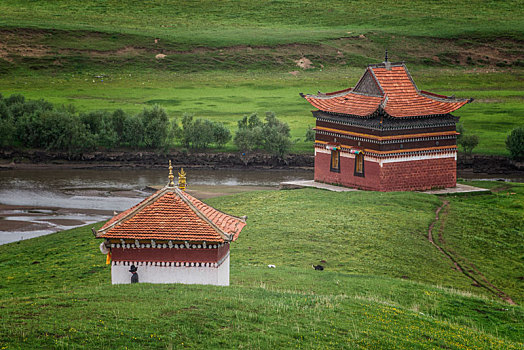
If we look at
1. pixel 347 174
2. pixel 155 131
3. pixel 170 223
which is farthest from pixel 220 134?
pixel 170 223

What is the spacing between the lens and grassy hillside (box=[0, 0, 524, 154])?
347 ft

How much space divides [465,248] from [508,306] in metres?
10.3

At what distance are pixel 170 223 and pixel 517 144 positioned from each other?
5912 cm

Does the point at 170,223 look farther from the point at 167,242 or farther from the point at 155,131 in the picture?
the point at 155,131

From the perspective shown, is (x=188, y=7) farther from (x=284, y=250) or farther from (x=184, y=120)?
(x=284, y=250)

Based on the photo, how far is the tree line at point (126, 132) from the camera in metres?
79.5

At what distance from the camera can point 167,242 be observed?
23109 millimetres

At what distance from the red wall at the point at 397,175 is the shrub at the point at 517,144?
25.0 metres

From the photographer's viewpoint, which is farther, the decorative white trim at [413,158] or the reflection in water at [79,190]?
the reflection in water at [79,190]

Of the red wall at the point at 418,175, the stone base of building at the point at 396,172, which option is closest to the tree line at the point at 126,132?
the stone base of building at the point at 396,172

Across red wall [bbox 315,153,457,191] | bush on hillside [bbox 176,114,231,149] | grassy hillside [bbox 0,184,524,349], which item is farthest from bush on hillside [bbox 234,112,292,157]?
grassy hillside [bbox 0,184,524,349]

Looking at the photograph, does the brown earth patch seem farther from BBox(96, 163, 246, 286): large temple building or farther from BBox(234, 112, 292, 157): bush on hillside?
BBox(234, 112, 292, 157): bush on hillside

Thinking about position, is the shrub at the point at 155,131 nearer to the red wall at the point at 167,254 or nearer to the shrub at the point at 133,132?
the shrub at the point at 133,132

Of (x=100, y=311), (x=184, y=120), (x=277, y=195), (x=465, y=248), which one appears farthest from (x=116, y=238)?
(x=184, y=120)
